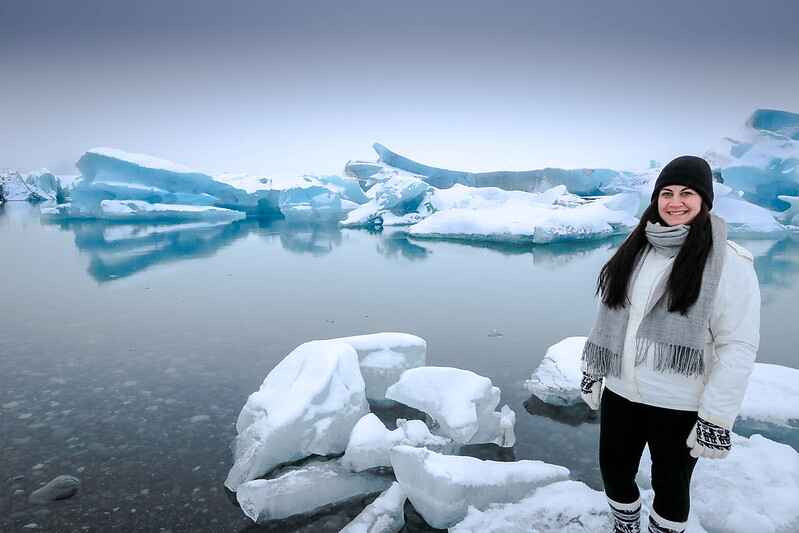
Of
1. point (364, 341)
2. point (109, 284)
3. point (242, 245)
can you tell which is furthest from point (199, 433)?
point (242, 245)

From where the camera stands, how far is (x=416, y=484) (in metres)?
2.28

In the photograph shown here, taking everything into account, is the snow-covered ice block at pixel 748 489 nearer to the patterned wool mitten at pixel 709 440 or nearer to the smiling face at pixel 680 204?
the patterned wool mitten at pixel 709 440

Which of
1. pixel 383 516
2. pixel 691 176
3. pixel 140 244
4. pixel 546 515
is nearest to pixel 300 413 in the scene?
pixel 383 516

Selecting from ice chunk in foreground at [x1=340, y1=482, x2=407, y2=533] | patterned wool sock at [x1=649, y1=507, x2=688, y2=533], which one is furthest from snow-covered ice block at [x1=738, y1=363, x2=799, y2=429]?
ice chunk in foreground at [x1=340, y1=482, x2=407, y2=533]

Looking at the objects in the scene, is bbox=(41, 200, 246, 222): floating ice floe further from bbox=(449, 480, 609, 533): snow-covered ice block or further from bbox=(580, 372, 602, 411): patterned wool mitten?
bbox=(580, 372, 602, 411): patterned wool mitten

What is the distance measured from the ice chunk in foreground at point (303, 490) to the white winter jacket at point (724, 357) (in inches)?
65.5

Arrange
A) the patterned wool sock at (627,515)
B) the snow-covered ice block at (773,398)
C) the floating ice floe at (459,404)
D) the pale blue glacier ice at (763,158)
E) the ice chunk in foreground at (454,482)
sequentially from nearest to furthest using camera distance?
the patterned wool sock at (627,515), the ice chunk in foreground at (454,482), the floating ice floe at (459,404), the snow-covered ice block at (773,398), the pale blue glacier ice at (763,158)

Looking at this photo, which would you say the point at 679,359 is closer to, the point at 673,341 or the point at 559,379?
the point at 673,341

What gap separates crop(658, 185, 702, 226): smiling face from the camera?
4.70 ft

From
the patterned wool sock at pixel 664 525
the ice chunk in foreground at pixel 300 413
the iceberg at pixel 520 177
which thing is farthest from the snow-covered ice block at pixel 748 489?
the iceberg at pixel 520 177

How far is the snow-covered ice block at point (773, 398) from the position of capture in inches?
122

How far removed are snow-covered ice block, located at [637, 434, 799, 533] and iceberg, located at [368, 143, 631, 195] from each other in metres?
26.7

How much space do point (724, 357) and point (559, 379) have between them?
2421mm

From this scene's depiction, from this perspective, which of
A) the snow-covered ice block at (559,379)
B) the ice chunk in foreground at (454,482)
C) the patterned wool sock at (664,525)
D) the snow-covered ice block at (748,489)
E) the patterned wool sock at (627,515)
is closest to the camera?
A: the patterned wool sock at (664,525)
